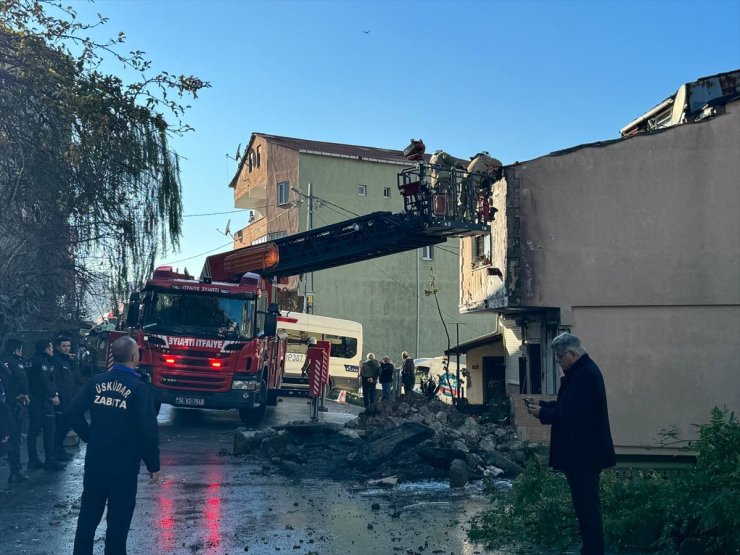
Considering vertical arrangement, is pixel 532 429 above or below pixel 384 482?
above

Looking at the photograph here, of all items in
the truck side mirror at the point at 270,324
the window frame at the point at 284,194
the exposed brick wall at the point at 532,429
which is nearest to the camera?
the exposed brick wall at the point at 532,429

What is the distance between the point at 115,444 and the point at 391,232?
1281cm

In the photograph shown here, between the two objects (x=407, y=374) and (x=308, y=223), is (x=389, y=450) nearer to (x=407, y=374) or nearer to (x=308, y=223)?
(x=407, y=374)

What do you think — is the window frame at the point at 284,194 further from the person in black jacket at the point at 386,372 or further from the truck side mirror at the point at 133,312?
the truck side mirror at the point at 133,312

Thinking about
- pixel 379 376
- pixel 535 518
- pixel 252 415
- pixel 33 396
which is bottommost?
pixel 535 518

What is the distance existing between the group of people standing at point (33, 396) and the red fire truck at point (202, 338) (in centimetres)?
433

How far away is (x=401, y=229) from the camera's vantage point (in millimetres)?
18203

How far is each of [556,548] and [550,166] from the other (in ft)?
42.7

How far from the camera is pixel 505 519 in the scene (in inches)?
323

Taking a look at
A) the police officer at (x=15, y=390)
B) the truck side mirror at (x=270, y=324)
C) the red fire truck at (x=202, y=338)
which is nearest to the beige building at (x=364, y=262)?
the truck side mirror at (x=270, y=324)

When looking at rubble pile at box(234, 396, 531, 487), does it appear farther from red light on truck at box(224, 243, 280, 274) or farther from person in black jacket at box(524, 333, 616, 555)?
person in black jacket at box(524, 333, 616, 555)

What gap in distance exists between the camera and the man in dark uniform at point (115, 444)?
19.9 feet

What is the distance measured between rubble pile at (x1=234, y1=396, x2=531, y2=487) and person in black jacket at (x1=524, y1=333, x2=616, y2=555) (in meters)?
5.46

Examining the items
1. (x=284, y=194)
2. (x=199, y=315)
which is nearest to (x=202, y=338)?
(x=199, y=315)
